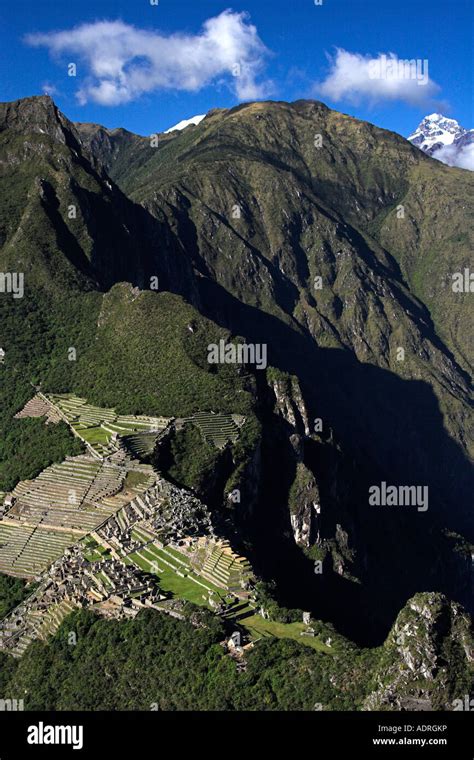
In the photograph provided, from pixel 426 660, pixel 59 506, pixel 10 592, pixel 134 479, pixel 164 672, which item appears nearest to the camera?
pixel 426 660

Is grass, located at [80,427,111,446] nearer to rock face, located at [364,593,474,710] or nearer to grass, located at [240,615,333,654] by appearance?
grass, located at [240,615,333,654]

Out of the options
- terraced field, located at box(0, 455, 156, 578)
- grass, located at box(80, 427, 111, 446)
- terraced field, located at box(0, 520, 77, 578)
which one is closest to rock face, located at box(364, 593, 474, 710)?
terraced field, located at box(0, 520, 77, 578)

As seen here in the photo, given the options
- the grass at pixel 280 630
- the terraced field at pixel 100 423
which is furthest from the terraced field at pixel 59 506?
the grass at pixel 280 630

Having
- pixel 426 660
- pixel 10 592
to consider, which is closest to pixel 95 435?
pixel 10 592

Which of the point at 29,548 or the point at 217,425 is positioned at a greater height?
the point at 217,425

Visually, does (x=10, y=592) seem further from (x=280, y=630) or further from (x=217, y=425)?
(x=217, y=425)
